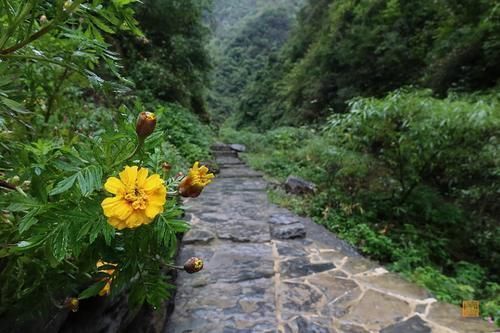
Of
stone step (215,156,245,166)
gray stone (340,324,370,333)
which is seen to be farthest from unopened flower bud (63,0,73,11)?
stone step (215,156,245,166)

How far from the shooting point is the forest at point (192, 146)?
0.76 metres

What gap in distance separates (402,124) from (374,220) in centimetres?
121

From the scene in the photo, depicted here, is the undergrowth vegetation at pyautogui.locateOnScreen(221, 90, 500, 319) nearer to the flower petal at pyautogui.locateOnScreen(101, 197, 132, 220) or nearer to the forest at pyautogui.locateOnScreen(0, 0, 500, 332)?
the forest at pyautogui.locateOnScreen(0, 0, 500, 332)

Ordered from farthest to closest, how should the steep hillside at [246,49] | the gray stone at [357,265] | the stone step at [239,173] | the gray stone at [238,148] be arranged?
the steep hillside at [246,49] < the gray stone at [238,148] < the stone step at [239,173] < the gray stone at [357,265]

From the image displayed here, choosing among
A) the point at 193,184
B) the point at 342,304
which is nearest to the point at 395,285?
the point at 342,304

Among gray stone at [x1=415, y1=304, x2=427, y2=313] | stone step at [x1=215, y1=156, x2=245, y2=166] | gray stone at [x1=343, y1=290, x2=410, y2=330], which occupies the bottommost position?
gray stone at [x1=415, y1=304, x2=427, y2=313]

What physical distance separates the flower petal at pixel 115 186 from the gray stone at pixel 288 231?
289 cm

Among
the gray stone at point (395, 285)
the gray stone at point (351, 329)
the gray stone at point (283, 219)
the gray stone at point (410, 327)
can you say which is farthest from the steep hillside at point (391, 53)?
the gray stone at point (351, 329)

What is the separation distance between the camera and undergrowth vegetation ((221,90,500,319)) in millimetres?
3283

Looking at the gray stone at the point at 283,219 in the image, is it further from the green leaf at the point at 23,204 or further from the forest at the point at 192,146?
the green leaf at the point at 23,204

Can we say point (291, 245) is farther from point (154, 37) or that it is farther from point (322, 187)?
point (154, 37)

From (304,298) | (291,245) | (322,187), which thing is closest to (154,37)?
(322,187)

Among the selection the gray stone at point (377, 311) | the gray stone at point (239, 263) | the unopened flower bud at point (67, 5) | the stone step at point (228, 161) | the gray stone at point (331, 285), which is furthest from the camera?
the stone step at point (228, 161)

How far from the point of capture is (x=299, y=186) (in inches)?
201
